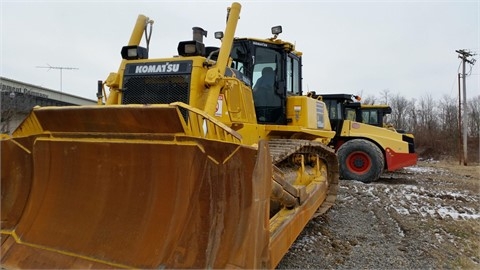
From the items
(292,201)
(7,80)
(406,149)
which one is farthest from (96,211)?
(7,80)

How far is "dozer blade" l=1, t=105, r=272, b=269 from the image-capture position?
2602 millimetres

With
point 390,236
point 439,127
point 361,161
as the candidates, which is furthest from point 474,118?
point 390,236

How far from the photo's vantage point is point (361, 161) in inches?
434

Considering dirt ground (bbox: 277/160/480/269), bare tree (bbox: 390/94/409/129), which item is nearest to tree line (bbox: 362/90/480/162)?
bare tree (bbox: 390/94/409/129)

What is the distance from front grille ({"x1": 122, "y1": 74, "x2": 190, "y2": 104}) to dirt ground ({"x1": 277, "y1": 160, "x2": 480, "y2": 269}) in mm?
2062

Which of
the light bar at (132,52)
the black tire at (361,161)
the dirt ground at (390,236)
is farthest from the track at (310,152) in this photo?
the black tire at (361,161)

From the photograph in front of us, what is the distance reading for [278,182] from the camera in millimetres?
3441

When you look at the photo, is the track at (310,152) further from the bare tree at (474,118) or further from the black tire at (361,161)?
the bare tree at (474,118)

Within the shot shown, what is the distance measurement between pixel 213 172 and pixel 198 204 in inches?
9.7

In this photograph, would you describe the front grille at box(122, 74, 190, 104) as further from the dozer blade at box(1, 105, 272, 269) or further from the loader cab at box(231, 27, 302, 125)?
the loader cab at box(231, 27, 302, 125)

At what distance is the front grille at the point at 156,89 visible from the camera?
4.02m

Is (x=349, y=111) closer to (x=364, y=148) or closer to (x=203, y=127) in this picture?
(x=364, y=148)

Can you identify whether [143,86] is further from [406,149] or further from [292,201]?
[406,149]

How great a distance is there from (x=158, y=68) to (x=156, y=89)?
0.23 m
